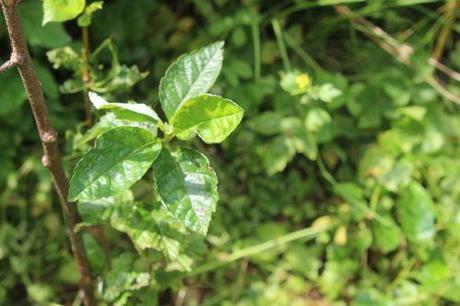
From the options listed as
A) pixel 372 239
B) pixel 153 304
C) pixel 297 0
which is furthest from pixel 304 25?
pixel 153 304

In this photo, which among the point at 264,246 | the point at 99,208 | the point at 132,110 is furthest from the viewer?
the point at 264,246

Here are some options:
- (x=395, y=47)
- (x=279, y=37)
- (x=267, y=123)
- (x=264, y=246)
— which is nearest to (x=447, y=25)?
(x=395, y=47)

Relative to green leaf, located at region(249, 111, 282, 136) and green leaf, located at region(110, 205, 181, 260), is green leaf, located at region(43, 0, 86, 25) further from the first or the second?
green leaf, located at region(249, 111, 282, 136)

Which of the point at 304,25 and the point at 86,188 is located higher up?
the point at 86,188

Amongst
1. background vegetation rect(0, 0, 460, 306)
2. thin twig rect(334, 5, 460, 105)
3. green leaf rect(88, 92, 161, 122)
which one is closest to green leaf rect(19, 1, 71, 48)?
background vegetation rect(0, 0, 460, 306)

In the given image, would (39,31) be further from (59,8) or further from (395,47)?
(395,47)

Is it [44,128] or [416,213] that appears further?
[416,213]

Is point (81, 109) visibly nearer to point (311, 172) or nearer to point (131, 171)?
point (311, 172)
